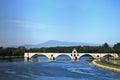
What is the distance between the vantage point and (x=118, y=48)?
5364 inches

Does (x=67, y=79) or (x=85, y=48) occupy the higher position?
(x=85, y=48)

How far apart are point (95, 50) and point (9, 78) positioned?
10725 cm

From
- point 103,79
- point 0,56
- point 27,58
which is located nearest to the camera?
point 103,79

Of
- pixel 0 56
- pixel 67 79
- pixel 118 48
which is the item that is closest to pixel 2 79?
pixel 67 79

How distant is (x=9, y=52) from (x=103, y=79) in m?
108

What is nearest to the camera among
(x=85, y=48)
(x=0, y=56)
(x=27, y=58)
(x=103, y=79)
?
(x=103, y=79)

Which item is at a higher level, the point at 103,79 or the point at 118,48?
the point at 118,48

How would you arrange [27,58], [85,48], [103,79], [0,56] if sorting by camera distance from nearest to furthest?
1. [103,79]
2. [27,58]
3. [0,56]
4. [85,48]

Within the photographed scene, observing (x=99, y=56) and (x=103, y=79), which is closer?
(x=103, y=79)

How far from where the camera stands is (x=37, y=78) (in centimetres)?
5400

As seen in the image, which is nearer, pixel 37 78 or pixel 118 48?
pixel 37 78

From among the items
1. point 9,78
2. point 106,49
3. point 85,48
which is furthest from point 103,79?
point 85,48

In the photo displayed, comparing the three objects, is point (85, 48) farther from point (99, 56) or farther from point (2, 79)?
point (2, 79)

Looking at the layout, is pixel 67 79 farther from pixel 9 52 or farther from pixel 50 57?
pixel 9 52
